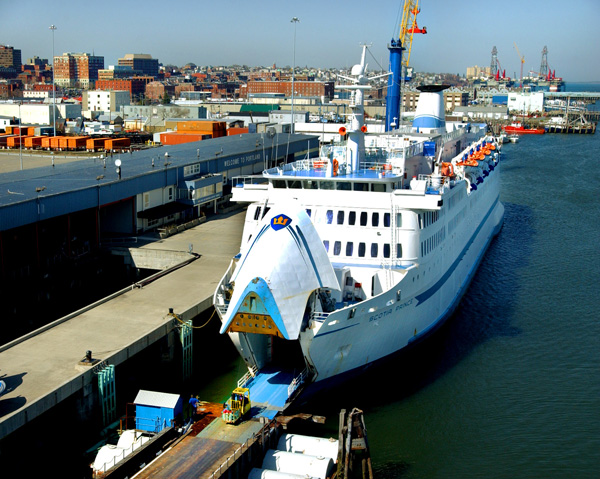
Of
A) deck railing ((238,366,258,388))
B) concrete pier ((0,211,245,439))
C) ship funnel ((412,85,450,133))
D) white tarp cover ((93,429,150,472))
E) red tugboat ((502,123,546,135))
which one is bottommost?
white tarp cover ((93,429,150,472))

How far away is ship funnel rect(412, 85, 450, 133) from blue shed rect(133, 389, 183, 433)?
2745 centimetres

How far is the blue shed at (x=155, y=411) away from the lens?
18.8 metres

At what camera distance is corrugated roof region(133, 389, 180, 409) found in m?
18.9

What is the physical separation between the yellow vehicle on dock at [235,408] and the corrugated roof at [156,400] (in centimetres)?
147

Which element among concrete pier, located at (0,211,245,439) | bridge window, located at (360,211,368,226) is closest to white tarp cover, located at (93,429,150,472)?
concrete pier, located at (0,211,245,439)

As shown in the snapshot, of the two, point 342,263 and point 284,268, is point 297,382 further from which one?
point 342,263

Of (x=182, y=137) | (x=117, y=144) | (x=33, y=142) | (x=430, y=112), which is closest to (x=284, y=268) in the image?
(x=430, y=112)

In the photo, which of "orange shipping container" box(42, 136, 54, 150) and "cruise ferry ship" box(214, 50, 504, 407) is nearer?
"cruise ferry ship" box(214, 50, 504, 407)

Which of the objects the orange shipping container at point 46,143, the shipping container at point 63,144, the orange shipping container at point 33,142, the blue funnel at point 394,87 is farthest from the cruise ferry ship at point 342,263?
the orange shipping container at point 33,142

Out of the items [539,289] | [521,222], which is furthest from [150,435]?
[521,222]

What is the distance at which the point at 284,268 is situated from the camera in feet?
63.2

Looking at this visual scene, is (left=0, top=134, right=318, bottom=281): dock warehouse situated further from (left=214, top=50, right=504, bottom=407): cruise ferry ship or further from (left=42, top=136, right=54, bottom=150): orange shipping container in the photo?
(left=42, top=136, right=54, bottom=150): orange shipping container

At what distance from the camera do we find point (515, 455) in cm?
2019

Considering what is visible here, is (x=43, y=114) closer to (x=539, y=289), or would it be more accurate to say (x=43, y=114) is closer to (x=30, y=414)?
(x=539, y=289)
